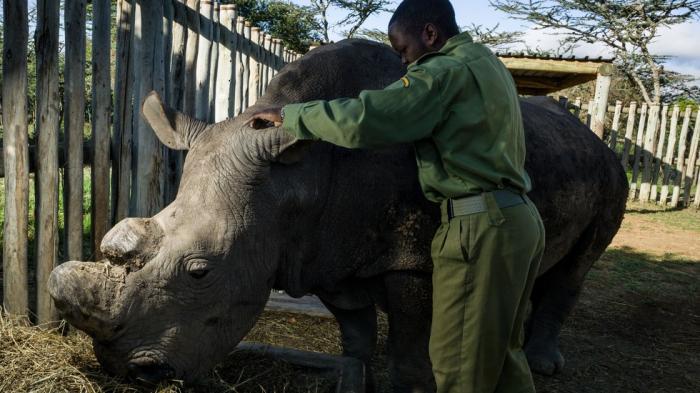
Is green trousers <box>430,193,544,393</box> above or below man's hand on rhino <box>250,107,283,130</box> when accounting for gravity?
below

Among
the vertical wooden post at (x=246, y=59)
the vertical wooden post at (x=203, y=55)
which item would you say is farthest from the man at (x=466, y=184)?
the vertical wooden post at (x=246, y=59)

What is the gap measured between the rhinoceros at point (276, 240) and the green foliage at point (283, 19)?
28863mm

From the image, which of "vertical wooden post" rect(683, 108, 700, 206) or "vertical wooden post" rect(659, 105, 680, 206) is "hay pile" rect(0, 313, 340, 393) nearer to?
"vertical wooden post" rect(659, 105, 680, 206)

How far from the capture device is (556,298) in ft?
17.7

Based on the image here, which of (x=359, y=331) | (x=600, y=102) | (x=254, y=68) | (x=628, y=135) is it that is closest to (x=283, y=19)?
(x=628, y=135)

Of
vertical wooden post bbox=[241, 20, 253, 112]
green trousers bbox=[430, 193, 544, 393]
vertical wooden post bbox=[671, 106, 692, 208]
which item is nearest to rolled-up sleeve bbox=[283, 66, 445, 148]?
green trousers bbox=[430, 193, 544, 393]

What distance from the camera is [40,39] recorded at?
4086 millimetres

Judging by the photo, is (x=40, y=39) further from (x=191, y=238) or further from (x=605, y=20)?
(x=605, y=20)

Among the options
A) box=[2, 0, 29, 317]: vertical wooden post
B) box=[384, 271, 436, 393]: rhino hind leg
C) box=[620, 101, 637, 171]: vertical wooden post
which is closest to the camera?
box=[384, 271, 436, 393]: rhino hind leg

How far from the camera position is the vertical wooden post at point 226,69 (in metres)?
6.92

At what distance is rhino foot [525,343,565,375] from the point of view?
5.18 meters

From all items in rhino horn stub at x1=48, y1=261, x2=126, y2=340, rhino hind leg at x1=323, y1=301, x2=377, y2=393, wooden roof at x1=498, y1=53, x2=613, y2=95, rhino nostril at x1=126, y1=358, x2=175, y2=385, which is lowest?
rhino hind leg at x1=323, y1=301, x2=377, y2=393

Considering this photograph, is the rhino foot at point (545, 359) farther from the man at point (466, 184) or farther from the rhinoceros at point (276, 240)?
the man at point (466, 184)

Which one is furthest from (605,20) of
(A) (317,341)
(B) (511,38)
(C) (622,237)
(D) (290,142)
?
(D) (290,142)
